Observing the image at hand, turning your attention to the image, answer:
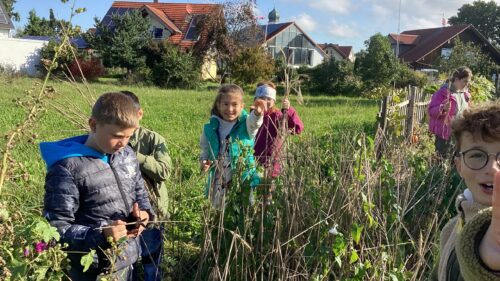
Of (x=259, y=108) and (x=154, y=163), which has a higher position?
(x=259, y=108)

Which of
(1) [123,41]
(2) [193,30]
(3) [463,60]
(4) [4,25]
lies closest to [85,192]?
(3) [463,60]

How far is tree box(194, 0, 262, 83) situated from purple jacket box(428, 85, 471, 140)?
2341 cm

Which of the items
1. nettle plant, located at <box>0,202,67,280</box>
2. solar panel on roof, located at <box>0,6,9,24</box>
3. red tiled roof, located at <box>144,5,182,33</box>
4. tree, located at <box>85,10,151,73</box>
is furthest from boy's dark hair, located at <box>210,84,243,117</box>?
solar panel on roof, located at <box>0,6,9,24</box>

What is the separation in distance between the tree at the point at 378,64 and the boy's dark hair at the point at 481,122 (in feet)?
82.8

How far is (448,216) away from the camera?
136 inches

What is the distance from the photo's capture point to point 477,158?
54.4 inches

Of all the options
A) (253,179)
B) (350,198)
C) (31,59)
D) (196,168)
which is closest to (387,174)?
(350,198)

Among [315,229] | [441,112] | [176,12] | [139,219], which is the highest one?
[176,12]

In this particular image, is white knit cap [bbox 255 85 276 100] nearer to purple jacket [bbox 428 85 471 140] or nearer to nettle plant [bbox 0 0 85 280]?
nettle plant [bbox 0 0 85 280]

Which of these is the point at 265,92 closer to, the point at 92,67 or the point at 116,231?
the point at 116,231

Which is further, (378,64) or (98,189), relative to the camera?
(378,64)

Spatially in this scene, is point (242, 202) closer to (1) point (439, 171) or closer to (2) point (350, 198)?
(2) point (350, 198)

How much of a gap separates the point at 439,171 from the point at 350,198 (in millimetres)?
1565

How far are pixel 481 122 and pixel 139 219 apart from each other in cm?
153
